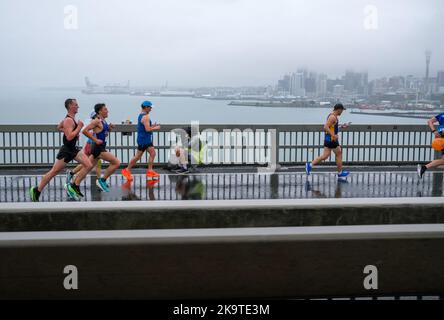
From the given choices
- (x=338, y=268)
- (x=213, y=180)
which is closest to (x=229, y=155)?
(x=213, y=180)

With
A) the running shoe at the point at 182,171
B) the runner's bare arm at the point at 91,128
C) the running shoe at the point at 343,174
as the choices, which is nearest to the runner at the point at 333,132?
the running shoe at the point at 343,174

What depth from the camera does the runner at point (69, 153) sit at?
1091 centimetres

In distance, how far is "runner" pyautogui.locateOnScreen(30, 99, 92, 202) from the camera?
10914 millimetres

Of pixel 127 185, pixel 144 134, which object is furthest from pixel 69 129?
pixel 144 134

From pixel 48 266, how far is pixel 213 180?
10829 mm

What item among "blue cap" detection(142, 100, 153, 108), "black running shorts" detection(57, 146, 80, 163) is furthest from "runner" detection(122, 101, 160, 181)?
"black running shorts" detection(57, 146, 80, 163)

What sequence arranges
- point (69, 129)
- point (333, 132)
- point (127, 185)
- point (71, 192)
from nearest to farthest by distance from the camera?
point (69, 129) < point (71, 192) < point (127, 185) < point (333, 132)

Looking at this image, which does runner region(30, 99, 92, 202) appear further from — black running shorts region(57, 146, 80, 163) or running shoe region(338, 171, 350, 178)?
running shoe region(338, 171, 350, 178)

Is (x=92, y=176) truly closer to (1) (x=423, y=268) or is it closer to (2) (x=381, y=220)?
(2) (x=381, y=220)

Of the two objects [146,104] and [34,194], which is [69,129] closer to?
[34,194]

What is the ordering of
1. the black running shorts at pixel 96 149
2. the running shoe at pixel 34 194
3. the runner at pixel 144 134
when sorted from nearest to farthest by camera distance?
the running shoe at pixel 34 194 < the black running shorts at pixel 96 149 < the runner at pixel 144 134

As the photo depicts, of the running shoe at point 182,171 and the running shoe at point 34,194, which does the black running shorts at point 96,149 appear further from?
the running shoe at point 182,171

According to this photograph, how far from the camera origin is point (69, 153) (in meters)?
11.2

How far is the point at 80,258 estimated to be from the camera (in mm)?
3209
